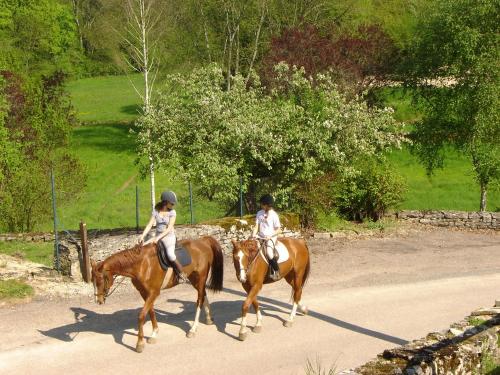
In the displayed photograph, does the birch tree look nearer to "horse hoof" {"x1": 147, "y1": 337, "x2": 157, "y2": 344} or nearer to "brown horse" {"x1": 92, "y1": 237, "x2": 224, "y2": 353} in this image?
"brown horse" {"x1": 92, "y1": 237, "x2": 224, "y2": 353}

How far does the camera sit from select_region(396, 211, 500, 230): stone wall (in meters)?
24.8

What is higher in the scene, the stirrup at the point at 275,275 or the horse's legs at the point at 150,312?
the stirrup at the point at 275,275

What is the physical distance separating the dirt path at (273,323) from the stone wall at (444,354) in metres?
2.43

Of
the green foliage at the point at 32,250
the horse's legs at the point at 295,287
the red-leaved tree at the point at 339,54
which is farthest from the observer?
the red-leaved tree at the point at 339,54

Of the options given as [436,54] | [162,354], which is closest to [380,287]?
[162,354]

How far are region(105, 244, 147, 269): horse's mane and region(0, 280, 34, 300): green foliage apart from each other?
16.2 feet

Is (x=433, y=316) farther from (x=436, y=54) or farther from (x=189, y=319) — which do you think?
(x=436, y=54)

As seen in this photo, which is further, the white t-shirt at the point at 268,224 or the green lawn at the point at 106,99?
the green lawn at the point at 106,99

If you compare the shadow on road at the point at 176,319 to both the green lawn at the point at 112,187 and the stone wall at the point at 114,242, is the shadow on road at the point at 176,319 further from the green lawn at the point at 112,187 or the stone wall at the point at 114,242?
the green lawn at the point at 112,187

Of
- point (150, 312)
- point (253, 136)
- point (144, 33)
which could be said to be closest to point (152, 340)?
point (150, 312)

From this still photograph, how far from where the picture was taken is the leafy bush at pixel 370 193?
24469 millimetres

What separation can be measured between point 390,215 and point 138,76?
5683 cm

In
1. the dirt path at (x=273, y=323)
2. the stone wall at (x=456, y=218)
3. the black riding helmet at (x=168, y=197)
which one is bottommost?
the dirt path at (x=273, y=323)

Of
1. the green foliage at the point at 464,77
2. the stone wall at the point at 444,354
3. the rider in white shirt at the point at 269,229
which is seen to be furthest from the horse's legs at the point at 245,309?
the green foliage at the point at 464,77
